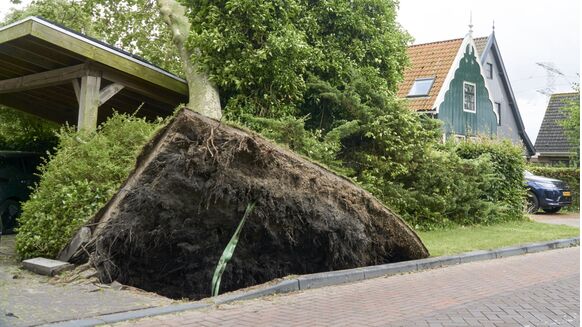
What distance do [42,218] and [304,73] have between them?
296 inches

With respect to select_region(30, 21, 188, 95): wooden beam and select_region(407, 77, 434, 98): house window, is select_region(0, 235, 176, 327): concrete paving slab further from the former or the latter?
select_region(407, 77, 434, 98): house window

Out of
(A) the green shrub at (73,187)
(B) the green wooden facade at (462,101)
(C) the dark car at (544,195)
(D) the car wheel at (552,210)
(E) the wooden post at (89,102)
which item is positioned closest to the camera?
(A) the green shrub at (73,187)

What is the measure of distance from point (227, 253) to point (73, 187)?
8.47ft

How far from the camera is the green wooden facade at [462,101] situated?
25.5 metres

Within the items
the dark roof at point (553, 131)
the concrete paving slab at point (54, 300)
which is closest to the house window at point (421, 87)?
the dark roof at point (553, 131)

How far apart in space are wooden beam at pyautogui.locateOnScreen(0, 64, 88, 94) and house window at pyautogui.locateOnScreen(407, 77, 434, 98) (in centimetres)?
1776

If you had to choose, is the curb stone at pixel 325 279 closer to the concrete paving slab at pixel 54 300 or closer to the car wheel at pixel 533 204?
the concrete paving slab at pixel 54 300

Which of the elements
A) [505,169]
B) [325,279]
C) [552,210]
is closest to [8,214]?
[325,279]

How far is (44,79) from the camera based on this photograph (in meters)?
12.1

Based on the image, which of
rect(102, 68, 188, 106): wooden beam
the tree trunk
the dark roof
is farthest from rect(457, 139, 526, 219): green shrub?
the dark roof

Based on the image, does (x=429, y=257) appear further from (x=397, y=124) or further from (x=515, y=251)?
(x=397, y=124)

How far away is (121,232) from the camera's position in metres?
6.72

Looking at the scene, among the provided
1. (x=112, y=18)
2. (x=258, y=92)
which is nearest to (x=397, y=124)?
(x=258, y=92)

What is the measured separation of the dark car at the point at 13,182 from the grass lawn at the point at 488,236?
26.5 feet
